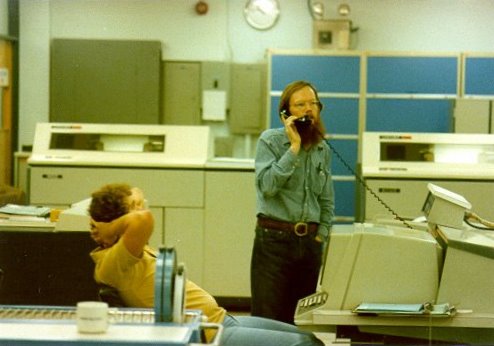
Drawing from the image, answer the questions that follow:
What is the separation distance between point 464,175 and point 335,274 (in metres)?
2.75

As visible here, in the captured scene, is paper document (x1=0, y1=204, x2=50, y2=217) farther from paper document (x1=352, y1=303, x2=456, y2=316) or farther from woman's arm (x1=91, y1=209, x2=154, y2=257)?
paper document (x1=352, y1=303, x2=456, y2=316)

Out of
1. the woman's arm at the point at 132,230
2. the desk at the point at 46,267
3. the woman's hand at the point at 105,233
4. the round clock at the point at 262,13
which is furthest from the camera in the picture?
the round clock at the point at 262,13

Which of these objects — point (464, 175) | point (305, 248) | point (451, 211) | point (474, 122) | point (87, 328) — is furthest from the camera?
point (474, 122)

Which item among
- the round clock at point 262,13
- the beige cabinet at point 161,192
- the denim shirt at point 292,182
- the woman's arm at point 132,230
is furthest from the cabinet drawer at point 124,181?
the round clock at point 262,13

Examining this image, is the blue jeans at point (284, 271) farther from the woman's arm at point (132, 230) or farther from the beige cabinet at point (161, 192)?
the beige cabinet at point (161, 192)

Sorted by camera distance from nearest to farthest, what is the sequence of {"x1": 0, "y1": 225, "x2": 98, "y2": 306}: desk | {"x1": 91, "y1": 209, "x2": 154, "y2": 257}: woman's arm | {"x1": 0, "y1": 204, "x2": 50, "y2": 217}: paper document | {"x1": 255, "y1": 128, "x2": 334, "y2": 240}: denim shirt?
{"x1": 91, "y1": 209, "x2": 154, "y2": 257}: woman's arm → {"x1": 255, "y1": 128, "x2": 334, "y2": 240}: denim shirt → {"x1": 0, "y1": 225, "x2": 98, "y2": 306}: desk → {"x1": 0, "y1": 204, "x2": 50, "y2": 217}: paper document

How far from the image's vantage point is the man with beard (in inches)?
125

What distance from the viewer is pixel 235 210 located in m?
5.29

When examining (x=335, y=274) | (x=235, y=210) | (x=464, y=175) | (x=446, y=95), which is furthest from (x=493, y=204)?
Answer: (x=335, y=274)

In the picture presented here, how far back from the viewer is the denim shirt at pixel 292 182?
317 cm

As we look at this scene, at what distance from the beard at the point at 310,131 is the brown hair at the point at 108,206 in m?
0.94

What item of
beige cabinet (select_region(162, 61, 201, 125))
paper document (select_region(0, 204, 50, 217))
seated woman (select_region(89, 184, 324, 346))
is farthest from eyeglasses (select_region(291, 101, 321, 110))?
beige cabinet (select_region(162, 61, 201, 125))

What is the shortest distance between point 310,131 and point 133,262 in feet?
3.58

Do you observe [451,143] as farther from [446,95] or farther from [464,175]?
[446,95]
